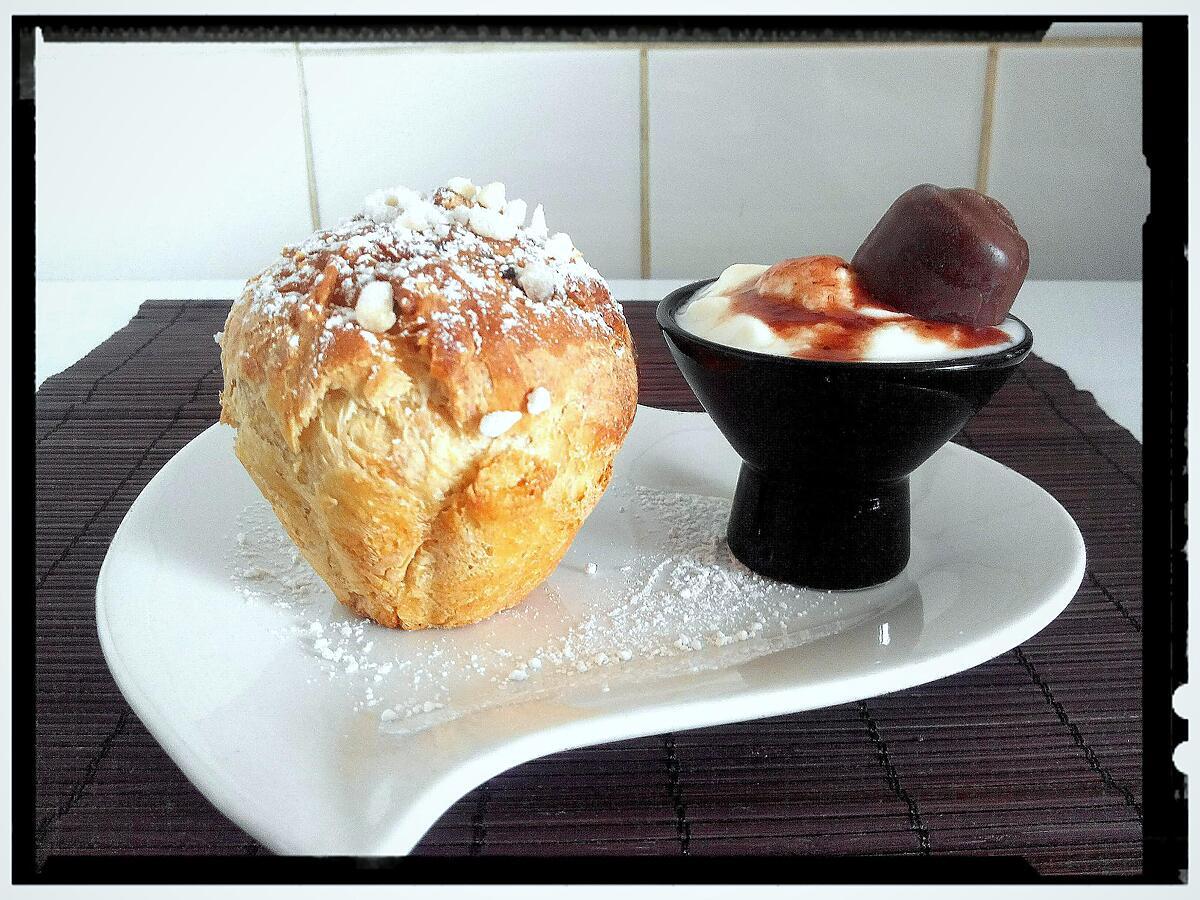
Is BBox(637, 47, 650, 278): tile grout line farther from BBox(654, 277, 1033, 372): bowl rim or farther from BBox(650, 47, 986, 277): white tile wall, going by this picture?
BBox(654, 277, 1033, 372): bowl rim

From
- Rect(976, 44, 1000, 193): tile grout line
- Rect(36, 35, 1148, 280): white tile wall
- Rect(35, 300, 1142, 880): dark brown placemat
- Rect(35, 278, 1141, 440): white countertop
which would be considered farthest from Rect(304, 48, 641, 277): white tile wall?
Rect(976, 44, 1000, 193): tile grout line

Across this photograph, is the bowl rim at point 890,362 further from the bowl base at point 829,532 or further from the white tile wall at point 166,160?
the white tile wall at point 166,160

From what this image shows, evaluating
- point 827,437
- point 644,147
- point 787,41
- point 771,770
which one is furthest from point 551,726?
point 644,147

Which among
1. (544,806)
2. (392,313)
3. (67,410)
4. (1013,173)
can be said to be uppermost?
(1013,173)

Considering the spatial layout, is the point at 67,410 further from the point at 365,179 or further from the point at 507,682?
the point at 507,682

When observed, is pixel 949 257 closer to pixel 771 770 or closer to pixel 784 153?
pixel 784 153

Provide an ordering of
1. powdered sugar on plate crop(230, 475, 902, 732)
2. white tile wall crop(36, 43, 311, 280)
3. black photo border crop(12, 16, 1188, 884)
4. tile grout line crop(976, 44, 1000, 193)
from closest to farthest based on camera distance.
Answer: black photo border crop(12, 16, 1188, 884)
white tile wall crop(36, 43, 311, 280)
powdered sugar on plate crop(230, 475, 902, 732)
tile grout line crop(976, 44, 1000, 193)

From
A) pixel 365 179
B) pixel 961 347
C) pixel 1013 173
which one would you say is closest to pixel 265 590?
pixel 365 179

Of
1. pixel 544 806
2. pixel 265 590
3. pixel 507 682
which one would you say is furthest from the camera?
pixel 265 590
